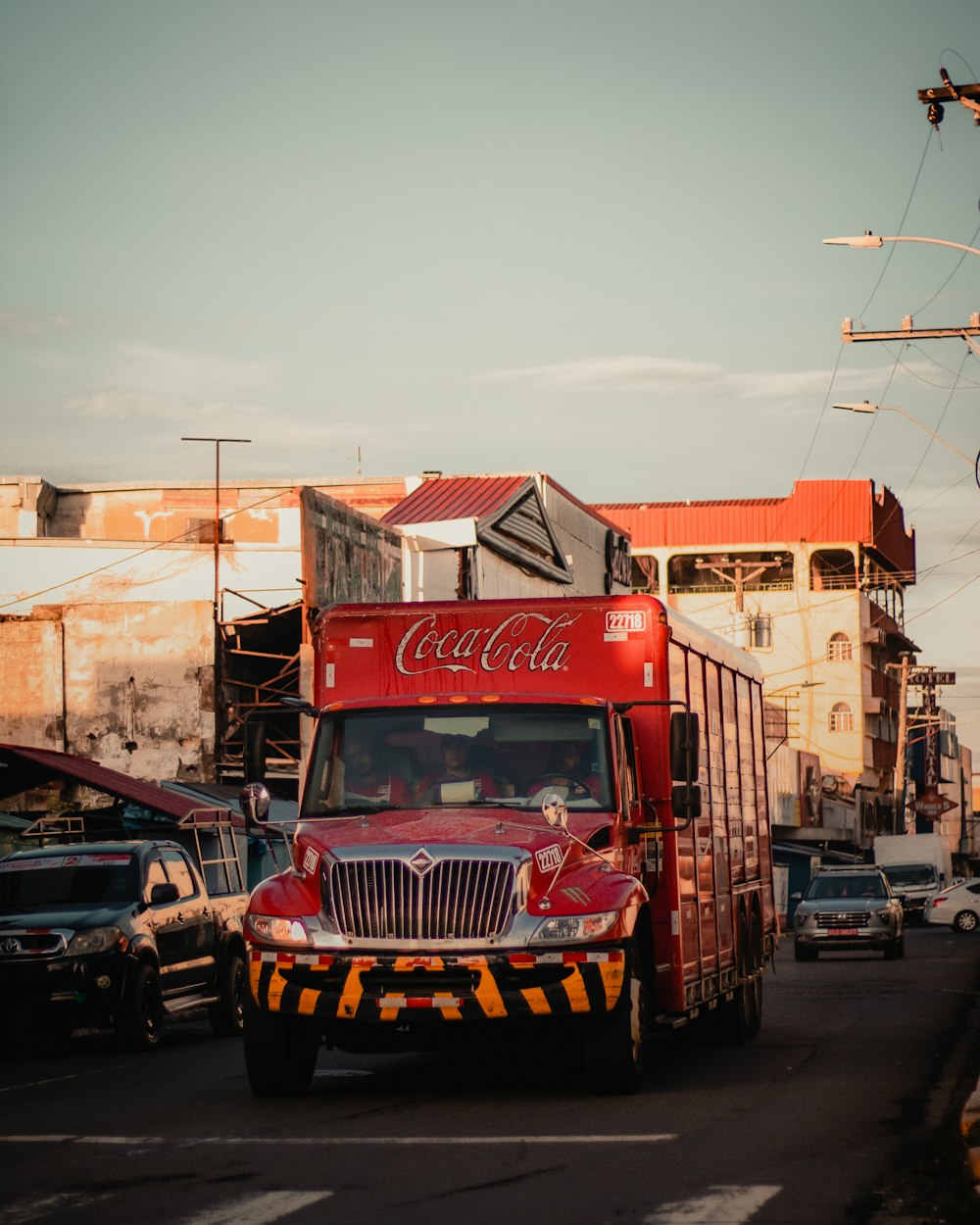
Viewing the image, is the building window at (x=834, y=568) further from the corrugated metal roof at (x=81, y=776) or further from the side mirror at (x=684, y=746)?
the side mirror at (x=684, y=746)

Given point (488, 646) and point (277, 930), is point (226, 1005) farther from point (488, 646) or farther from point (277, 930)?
point (277, 930)

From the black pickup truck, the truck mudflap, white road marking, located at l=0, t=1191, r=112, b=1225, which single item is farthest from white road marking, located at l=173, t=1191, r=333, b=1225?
the black pickup truck

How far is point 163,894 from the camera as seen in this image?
17.7 metres

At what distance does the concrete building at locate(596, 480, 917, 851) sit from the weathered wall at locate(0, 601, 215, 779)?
208ft

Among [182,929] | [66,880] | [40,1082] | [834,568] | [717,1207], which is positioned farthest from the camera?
[834,568]

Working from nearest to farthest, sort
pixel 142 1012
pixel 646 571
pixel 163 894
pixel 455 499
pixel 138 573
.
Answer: pixel 142 1012
pixel 163 894
pixel 138 573
pixel 455 499
pixel 646 571

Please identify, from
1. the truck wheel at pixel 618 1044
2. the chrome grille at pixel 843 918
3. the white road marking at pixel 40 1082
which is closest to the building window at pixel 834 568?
the chrome grille at pixel 843 918

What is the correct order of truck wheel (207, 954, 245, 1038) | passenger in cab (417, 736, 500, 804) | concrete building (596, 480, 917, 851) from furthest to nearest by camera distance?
concrete building (596, 480, 917, 851) < truck wheel (207, 954, 245, 1038) < passenger in cab (417, 736, 500, 804)

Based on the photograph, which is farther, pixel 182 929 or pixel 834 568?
pixel 834 568

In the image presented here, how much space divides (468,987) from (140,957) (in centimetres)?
682

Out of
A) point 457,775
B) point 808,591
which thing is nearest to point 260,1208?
point 457,775

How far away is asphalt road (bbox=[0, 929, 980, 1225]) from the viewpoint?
810 cm

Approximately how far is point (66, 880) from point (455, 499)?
114ft

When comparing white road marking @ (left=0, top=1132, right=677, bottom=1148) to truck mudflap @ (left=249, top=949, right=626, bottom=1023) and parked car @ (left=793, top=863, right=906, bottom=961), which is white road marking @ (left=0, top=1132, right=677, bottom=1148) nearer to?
truck mudflap @ (left=249, top=949, right=626, bottom=1023)
